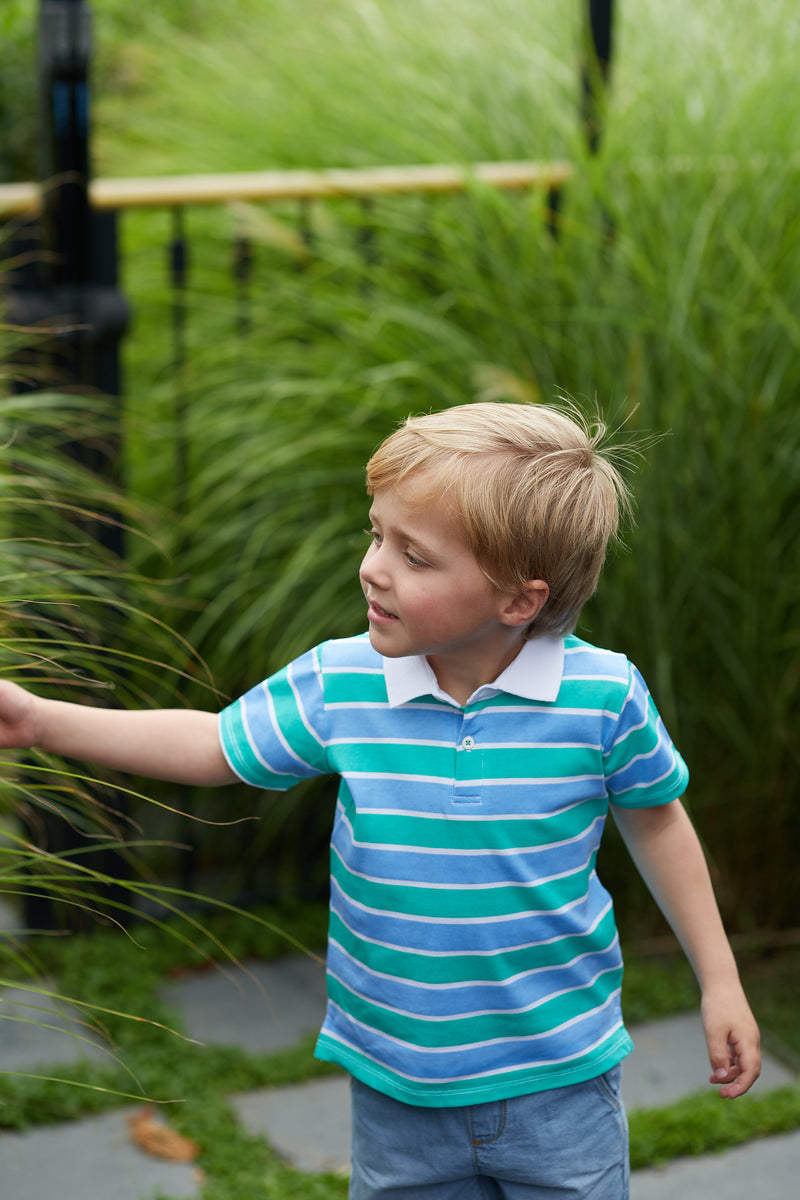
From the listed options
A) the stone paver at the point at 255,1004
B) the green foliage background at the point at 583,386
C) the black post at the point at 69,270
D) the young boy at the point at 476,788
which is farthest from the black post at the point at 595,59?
the young boy at the point at 476,788

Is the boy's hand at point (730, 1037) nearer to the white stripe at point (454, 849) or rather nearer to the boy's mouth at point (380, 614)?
the white stripe at point (454, 849)

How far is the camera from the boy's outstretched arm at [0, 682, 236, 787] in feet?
4.82

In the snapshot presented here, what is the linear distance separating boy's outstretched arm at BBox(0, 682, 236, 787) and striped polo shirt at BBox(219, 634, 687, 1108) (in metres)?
0.04

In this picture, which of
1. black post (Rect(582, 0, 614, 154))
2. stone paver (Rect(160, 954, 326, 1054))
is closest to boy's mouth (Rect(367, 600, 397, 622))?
stone paver (Rect(160, 954, 326, 1054))

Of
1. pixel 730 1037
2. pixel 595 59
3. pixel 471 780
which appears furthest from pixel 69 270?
pixel 730 1037

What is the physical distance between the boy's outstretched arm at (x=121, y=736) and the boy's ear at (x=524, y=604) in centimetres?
37

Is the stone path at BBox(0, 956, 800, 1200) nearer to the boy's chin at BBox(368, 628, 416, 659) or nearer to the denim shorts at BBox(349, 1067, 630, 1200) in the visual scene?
the denim shorts at BBox(349, 1067, 630, 1200)

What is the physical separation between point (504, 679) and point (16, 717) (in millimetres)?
543

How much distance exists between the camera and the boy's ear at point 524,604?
4.73 feet

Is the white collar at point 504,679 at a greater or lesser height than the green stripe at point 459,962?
greater

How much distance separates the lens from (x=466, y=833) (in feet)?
4.77

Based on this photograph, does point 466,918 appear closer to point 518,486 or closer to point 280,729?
point 280,729

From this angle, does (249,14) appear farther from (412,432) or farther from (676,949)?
(412,432)

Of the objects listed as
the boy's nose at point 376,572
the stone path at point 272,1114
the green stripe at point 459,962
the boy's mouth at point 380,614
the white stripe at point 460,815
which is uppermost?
the boy's nose at point 376,572
